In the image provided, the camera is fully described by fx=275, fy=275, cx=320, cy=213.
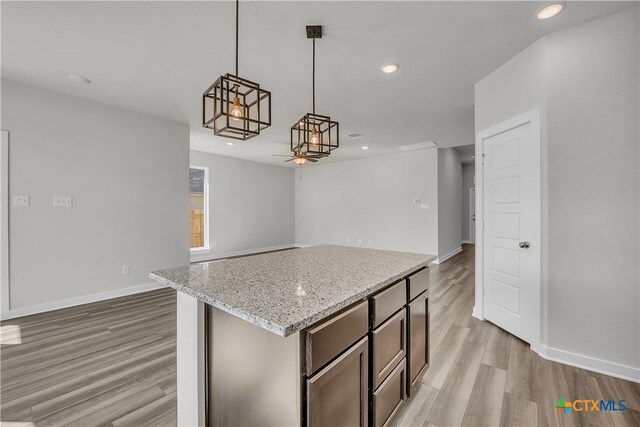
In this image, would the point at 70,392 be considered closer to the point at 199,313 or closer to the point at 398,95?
the point at 199,313

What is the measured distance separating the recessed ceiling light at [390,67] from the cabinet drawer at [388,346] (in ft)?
7.66

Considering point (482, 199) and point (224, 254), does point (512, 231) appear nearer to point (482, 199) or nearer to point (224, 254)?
point (482, 199)

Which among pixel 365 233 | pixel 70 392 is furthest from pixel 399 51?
pixel 365 233

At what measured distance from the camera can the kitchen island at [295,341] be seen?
3.22 ft

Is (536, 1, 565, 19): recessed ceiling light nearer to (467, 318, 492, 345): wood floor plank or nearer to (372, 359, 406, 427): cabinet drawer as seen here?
(372, 359, 406, 427): cabinet drawer

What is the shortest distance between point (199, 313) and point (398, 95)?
329 centimetres

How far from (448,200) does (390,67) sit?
4.81 meters

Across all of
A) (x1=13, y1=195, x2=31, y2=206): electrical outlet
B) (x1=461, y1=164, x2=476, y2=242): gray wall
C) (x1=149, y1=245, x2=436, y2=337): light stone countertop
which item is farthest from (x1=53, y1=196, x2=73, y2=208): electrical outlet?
(x1=461, y1=164, x2=476, y2=242): gray wall

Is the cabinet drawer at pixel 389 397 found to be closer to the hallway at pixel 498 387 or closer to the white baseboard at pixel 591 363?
the hallway at pixel 498 387

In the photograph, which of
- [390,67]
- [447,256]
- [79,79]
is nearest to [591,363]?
[390,67]

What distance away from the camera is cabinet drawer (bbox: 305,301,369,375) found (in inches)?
38.5

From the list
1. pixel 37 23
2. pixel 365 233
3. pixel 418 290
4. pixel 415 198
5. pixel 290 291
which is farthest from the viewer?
pixel 365 233

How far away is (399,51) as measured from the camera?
2502mm

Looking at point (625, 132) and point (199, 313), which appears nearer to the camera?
point (199, 313)
